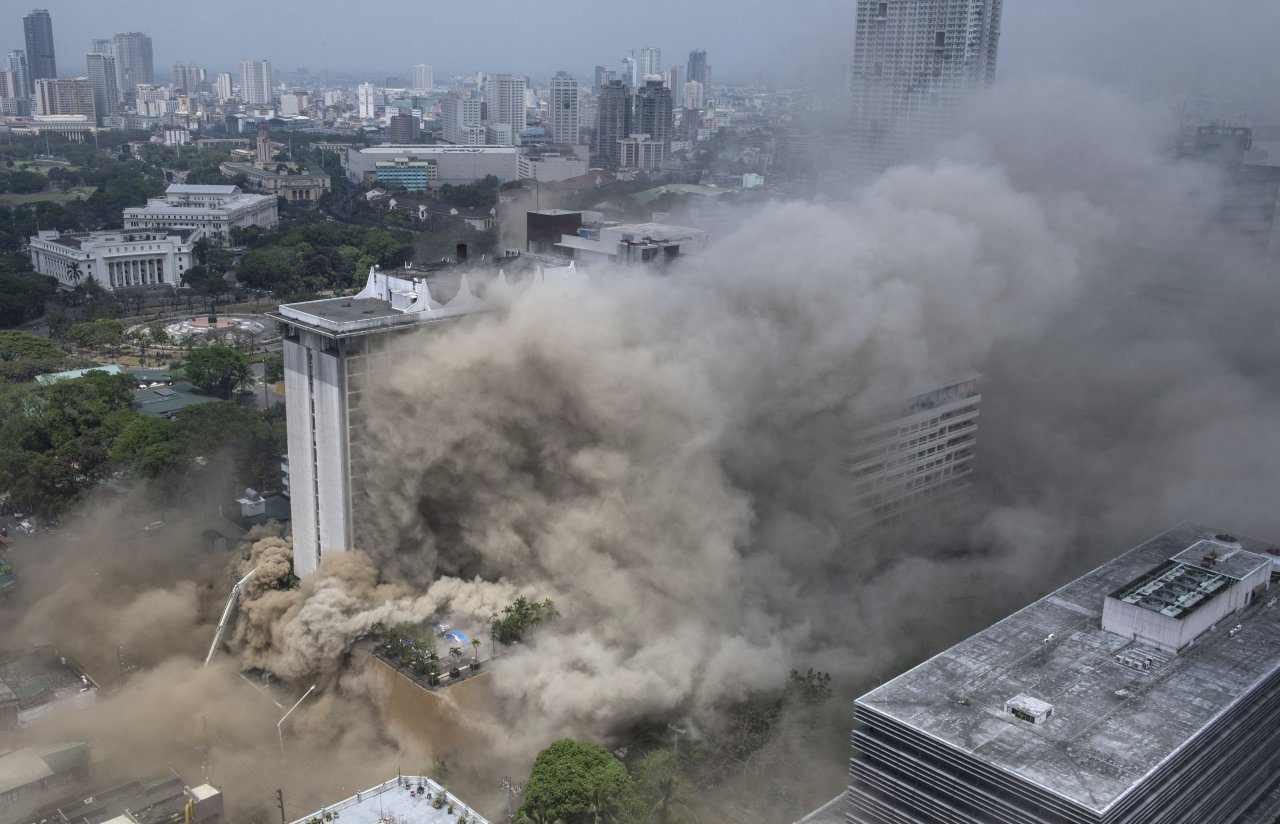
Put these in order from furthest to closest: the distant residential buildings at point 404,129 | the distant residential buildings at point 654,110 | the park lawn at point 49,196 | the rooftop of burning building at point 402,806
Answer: the distant residential buildings at point 404,129
the park lawn at point 49,196
the distant residential buildings at point 654,110
the rooftop of burning building at point 402,806

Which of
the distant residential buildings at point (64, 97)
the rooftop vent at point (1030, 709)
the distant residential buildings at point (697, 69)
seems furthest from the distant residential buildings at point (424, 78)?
the rooftop vent at point (1030, 709)

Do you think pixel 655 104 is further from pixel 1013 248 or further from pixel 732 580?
pixel 732 580

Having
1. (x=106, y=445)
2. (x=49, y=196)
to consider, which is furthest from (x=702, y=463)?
(x=49, y=196)

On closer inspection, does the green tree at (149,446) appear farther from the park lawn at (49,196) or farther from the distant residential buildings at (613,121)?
the park lawn at (49,196)

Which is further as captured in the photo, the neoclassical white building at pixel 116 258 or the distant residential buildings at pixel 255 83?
the distant residential buildings at pixel 255 83

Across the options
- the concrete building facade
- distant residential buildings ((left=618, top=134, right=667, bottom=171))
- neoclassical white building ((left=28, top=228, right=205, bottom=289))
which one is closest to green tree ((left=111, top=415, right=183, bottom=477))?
neoclassical white building ((left=28, top=228, right=205, bottom=289))

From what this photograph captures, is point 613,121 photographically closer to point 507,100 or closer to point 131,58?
point 507,100

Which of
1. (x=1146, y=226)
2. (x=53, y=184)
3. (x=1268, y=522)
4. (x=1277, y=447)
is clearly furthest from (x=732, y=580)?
(x=53, y=184)

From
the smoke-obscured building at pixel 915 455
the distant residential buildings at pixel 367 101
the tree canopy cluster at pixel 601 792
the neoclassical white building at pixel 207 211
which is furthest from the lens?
the distant residential buildings at pixel 367 101
